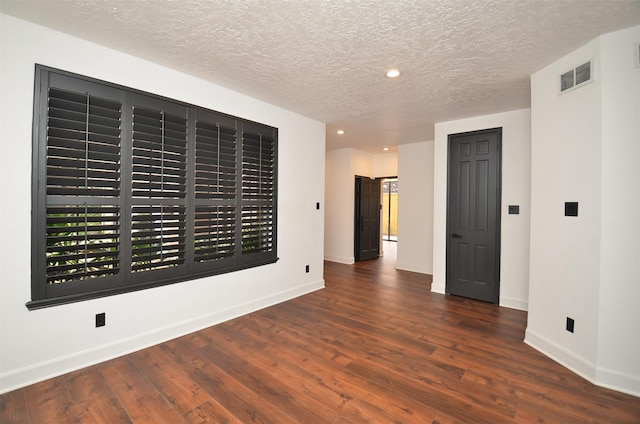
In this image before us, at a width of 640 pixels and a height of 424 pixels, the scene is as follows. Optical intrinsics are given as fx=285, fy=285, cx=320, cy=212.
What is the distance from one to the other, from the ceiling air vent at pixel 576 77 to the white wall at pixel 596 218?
48 millimetres

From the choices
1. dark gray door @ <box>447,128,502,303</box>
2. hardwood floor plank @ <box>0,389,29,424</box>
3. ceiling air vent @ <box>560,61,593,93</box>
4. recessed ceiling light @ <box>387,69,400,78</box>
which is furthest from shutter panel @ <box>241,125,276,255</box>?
ceiling air vent @ <box>560,61,593,93</box>

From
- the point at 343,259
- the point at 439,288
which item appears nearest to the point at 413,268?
the point at 439,288

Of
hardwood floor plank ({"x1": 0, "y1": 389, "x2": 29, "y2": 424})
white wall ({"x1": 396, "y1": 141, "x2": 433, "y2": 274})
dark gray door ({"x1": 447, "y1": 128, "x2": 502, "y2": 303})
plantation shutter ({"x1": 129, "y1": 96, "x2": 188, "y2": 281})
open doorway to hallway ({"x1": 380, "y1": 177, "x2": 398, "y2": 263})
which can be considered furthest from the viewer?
open doorway to hallway ({"x1": 380, "y1": 177, "x2": 398, "y2": 263})

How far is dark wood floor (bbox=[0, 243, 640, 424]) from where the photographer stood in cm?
191

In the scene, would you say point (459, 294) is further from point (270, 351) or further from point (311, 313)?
point (270, 351)

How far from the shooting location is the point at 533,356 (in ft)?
8.85

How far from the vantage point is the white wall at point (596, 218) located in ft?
7.14

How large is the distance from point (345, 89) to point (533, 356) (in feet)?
11.1

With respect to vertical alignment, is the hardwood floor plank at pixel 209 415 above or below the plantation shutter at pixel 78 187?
below

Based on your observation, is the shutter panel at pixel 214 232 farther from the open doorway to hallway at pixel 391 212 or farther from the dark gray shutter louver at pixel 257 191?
the open doorway to hallway at pixel 391 212

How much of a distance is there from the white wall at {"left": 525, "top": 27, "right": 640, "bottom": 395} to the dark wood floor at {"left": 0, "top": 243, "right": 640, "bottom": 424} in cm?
25

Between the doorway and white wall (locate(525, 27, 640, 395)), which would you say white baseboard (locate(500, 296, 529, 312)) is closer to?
white wall (locate(525, 27, 640, 395))

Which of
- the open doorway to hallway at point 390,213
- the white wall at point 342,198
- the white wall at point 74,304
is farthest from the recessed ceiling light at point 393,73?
the open doorway to hallway at point 390,213

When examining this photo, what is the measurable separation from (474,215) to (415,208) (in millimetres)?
1757
